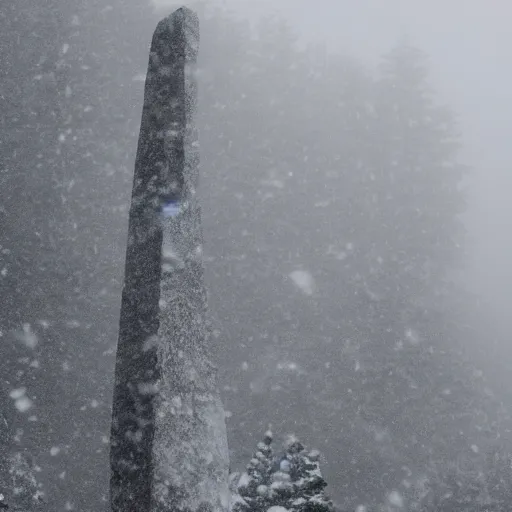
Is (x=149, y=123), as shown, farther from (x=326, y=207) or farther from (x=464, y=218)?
(x=464, y=218)

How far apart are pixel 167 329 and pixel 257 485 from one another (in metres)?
2.75

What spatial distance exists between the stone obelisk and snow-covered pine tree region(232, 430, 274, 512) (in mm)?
1711

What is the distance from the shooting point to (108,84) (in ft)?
61.5

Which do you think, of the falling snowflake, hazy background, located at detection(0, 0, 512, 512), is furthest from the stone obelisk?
the falling snowflake

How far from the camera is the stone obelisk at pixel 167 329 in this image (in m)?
3.06

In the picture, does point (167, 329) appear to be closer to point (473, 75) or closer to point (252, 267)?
point (252, 267)

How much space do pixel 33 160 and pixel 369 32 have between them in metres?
62.4

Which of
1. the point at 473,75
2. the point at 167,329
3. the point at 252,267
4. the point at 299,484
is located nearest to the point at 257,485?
the point at 299,484

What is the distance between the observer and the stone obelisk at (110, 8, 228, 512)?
306 cm

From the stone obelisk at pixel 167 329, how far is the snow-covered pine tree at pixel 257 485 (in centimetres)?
171

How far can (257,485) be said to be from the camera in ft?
17.0

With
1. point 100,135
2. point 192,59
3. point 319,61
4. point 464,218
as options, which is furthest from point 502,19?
point 192,59

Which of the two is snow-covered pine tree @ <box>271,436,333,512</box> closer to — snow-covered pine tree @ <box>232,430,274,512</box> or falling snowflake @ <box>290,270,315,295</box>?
snow-covered pine tree @ <box>232,430,274,512</box>

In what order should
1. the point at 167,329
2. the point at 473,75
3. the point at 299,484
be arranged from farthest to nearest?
the point at 473,75 < the point at 299,484 < the point at 167,329
